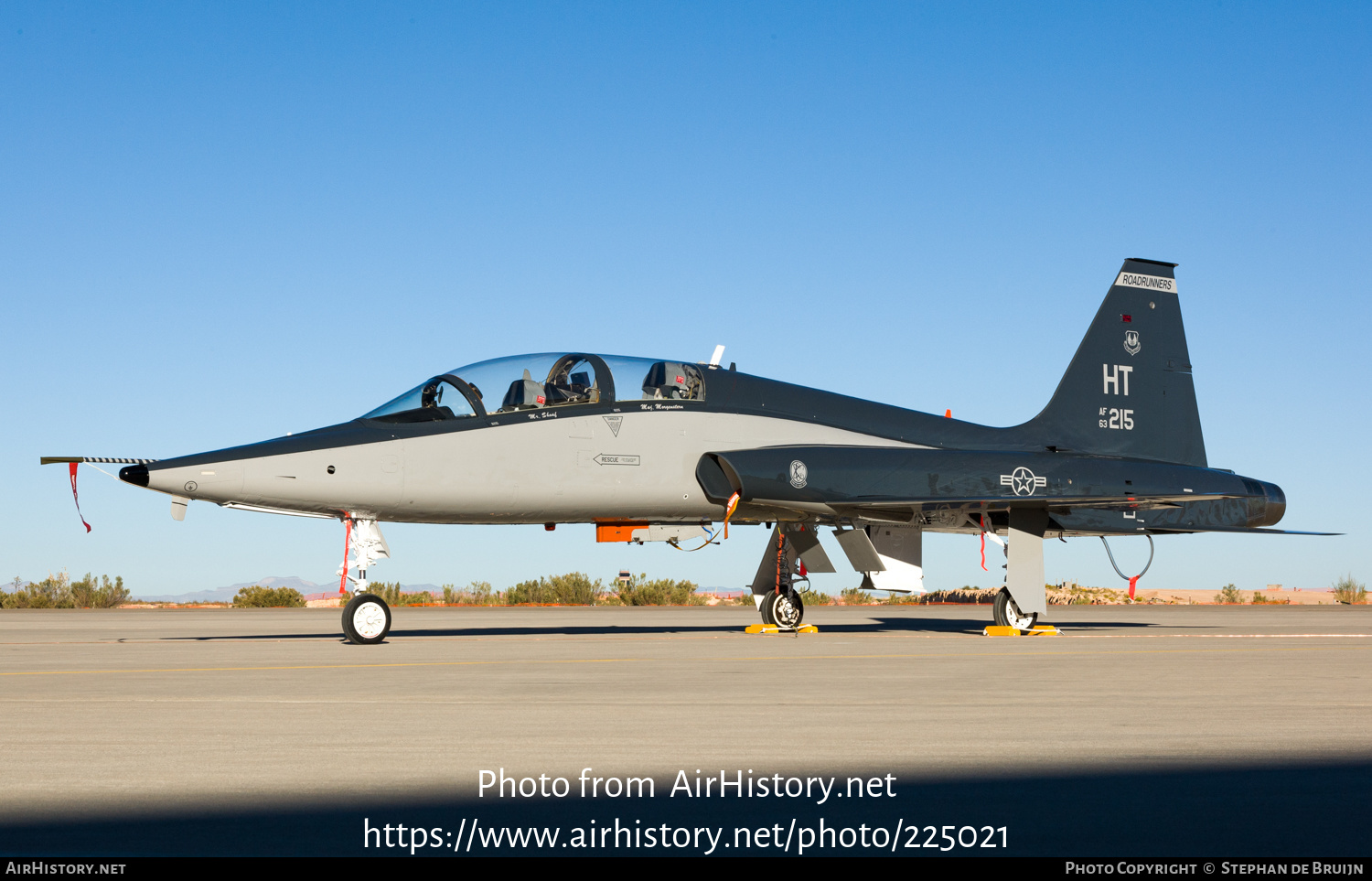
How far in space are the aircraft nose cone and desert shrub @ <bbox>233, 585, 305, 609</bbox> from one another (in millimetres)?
21934

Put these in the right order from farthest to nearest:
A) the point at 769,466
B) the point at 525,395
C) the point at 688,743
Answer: the point at 769,466 < the point at 525,395 < the point at 688,743

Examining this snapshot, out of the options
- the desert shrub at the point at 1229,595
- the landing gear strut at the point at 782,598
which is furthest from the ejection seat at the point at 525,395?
the desert shrub at the point at 1229,595

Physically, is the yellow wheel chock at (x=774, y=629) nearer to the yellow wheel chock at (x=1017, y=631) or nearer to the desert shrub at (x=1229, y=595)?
the yellow wheel chock at (x=1017, y=631)

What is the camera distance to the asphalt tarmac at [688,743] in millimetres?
4000

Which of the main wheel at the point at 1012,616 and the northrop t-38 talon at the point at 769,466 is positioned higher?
the northrop t-38 talon at the point at 769,466

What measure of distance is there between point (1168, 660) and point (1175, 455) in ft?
27.5

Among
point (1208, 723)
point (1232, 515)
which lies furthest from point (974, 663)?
point (1232, 515)

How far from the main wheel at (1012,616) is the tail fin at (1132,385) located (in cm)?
294

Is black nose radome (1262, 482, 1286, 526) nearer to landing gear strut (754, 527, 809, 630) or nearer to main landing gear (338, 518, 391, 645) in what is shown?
landing gear strut (754, 527, 809, 630)

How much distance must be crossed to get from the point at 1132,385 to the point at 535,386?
31.4 feet

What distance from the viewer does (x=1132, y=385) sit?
61.4 ft

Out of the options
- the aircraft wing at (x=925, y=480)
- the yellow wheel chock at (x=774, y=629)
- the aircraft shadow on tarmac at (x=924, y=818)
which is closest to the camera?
the aircraft shadow on tarmac at (x=924, y=818)

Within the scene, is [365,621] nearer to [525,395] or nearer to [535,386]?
[525,395]

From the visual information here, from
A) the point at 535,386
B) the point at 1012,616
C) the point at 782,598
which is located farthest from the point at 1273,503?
the point at 535,386
